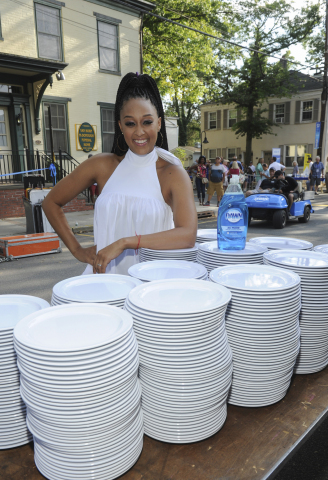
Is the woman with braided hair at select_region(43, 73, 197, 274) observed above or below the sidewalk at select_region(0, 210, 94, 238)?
above

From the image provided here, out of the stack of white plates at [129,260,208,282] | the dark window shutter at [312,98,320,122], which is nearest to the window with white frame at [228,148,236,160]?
the dark window shutter at [312,98,320,122]

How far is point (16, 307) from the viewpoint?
1375 mm

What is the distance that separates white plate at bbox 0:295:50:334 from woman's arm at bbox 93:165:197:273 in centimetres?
48

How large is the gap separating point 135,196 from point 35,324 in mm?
1207

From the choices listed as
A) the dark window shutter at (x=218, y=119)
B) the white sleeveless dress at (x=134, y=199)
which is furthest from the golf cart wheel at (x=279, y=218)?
the dark window shutter at (x=218, y=119)

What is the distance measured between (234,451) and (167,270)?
2.79 ft

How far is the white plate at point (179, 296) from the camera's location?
45.8 inches

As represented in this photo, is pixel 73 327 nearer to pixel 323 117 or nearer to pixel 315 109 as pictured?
pixel 323 117

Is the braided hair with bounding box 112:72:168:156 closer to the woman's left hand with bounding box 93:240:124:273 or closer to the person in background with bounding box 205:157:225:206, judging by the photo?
the woman's left hand with bounding box 93:240:124:273

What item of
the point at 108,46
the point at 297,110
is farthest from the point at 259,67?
the point at 108,46

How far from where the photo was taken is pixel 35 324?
3.69 feet

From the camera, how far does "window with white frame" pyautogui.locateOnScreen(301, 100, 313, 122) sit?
111 ft

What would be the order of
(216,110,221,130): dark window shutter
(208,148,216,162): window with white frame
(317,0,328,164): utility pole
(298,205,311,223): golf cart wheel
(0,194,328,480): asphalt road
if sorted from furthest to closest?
(208,148,216,162): window with white frame < (216,110,221,130): dark window shutter < (317,0,328,164): utility pole < (298,205,311,223): golf cart wheel < (0,194,328,480): asphalt road

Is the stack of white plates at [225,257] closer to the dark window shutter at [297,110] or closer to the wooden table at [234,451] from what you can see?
the wooden table at [234,451]
